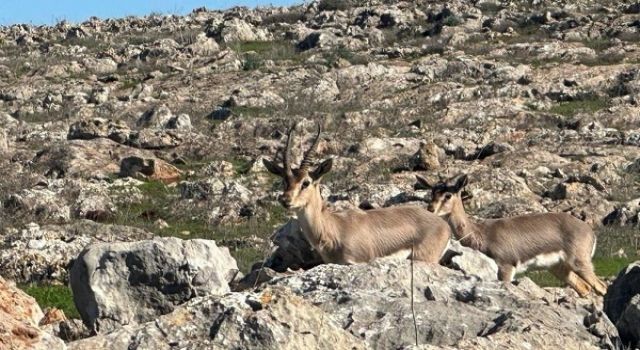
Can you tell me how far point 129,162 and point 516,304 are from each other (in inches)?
725

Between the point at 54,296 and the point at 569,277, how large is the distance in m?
5.99

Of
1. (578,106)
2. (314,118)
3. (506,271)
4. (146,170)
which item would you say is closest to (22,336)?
(506,271)

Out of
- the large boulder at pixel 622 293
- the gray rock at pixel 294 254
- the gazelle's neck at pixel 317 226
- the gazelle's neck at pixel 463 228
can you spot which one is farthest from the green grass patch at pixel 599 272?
the large boulder at pixel 622 293

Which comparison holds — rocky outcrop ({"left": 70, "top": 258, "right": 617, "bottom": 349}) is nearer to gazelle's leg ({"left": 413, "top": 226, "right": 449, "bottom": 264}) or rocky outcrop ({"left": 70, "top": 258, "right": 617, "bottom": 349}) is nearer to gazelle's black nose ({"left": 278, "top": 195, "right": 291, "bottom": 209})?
gazelle's leg ({"left": 413, "top": 226, "right": 449, "bottom": 264})

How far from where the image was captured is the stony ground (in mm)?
21062

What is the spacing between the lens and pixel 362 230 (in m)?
12.2

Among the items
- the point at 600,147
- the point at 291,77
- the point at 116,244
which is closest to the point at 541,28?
the point at 291,77

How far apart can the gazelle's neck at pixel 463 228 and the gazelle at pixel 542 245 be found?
0.01m

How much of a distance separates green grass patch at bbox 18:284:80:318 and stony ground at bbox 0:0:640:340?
19.9 inches

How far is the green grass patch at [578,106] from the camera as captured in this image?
29.9 m

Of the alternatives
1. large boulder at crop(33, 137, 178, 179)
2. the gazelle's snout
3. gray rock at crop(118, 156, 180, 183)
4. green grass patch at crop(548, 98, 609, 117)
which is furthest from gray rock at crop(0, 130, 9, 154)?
the gazelle's snout

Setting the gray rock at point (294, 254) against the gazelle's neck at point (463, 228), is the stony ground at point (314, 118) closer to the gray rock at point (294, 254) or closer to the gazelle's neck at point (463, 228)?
the gazelle's neck at point (463, 228)

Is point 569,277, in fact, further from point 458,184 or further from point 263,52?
point 263,52

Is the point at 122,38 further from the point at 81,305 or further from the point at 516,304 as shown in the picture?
the point at 516,304
